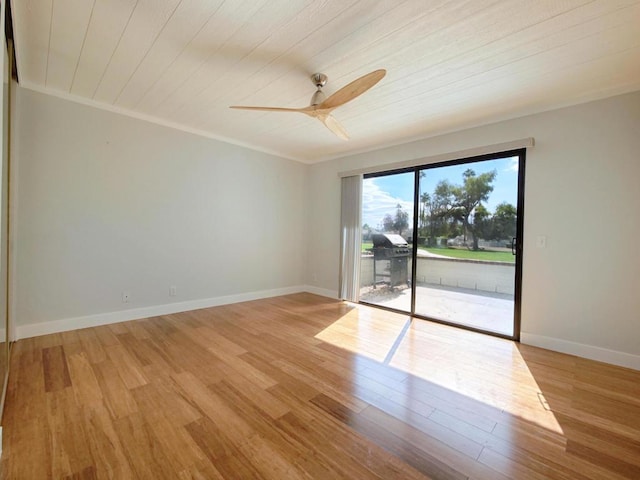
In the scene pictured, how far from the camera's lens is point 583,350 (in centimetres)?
274

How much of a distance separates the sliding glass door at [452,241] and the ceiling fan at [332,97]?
1.74 m

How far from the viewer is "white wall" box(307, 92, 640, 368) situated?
2555 mm

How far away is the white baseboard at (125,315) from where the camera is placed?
9.42 feet

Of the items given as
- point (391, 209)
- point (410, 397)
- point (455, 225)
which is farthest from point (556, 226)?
point (410, 397)

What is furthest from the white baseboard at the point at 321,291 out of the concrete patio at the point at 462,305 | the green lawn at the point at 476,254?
the green lawn at the point at 476,254

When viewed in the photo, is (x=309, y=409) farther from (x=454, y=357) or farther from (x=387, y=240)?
(x=387, y=240)

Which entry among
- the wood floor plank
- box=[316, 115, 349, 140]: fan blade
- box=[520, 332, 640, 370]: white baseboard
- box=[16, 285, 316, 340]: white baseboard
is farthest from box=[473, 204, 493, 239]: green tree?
the wood floor plank

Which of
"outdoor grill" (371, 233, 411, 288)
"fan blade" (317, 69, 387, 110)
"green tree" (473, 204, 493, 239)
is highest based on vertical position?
"fan blade" (317, 69, 387, 110)

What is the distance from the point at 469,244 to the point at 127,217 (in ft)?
13.9

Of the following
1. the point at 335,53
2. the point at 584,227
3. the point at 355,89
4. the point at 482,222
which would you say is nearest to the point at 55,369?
the point at 355,89

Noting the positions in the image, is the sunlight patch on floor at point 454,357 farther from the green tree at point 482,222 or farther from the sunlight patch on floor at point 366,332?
the green tree at point 482,222

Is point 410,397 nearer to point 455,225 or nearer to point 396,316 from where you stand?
point 396,316

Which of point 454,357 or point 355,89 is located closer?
point 355,89

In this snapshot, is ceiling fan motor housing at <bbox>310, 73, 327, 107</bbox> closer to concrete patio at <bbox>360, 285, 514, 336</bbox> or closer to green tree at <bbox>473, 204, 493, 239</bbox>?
green tree at <bbox>473, 204, 493, 239</bbox>
